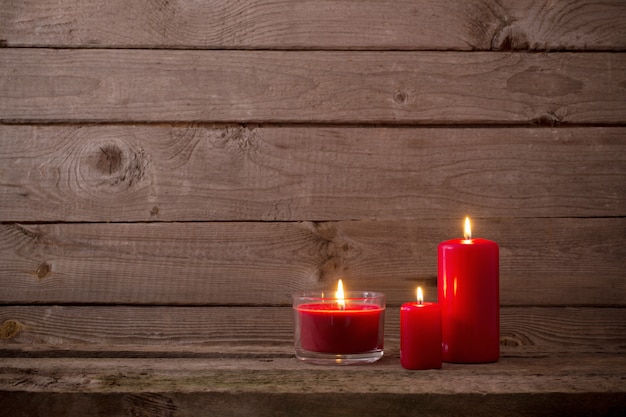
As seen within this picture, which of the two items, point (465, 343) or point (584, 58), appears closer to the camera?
point (465, 343)

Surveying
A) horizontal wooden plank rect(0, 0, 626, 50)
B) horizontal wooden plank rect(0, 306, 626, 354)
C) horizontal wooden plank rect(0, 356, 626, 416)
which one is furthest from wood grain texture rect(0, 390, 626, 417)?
horizontal wooden plank rect(0, 0, 626, 50)

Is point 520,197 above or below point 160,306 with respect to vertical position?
above

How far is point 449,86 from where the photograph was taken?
1.16 metres

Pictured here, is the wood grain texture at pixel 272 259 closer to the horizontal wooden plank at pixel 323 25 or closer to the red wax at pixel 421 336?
the red wax at pixel 421 336

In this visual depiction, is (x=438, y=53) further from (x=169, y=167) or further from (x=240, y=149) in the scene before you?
(x=169, y=167)

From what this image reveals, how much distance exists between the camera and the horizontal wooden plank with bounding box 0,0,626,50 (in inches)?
45.7

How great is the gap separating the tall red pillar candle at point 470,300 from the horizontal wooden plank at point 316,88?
301 mm

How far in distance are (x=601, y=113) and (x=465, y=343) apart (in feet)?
1.69

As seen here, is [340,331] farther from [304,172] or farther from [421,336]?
[304,172]

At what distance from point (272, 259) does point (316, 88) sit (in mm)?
318

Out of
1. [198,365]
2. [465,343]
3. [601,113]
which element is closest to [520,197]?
[601,113]

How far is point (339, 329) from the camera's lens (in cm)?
92

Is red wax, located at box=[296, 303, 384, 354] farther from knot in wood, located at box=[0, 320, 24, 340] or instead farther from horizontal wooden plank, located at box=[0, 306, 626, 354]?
knot in wood, located at box=[0, 320, 24, 340]

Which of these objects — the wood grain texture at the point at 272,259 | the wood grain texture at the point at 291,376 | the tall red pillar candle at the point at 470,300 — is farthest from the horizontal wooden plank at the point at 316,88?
the wood grain texture at the point at 291,376
